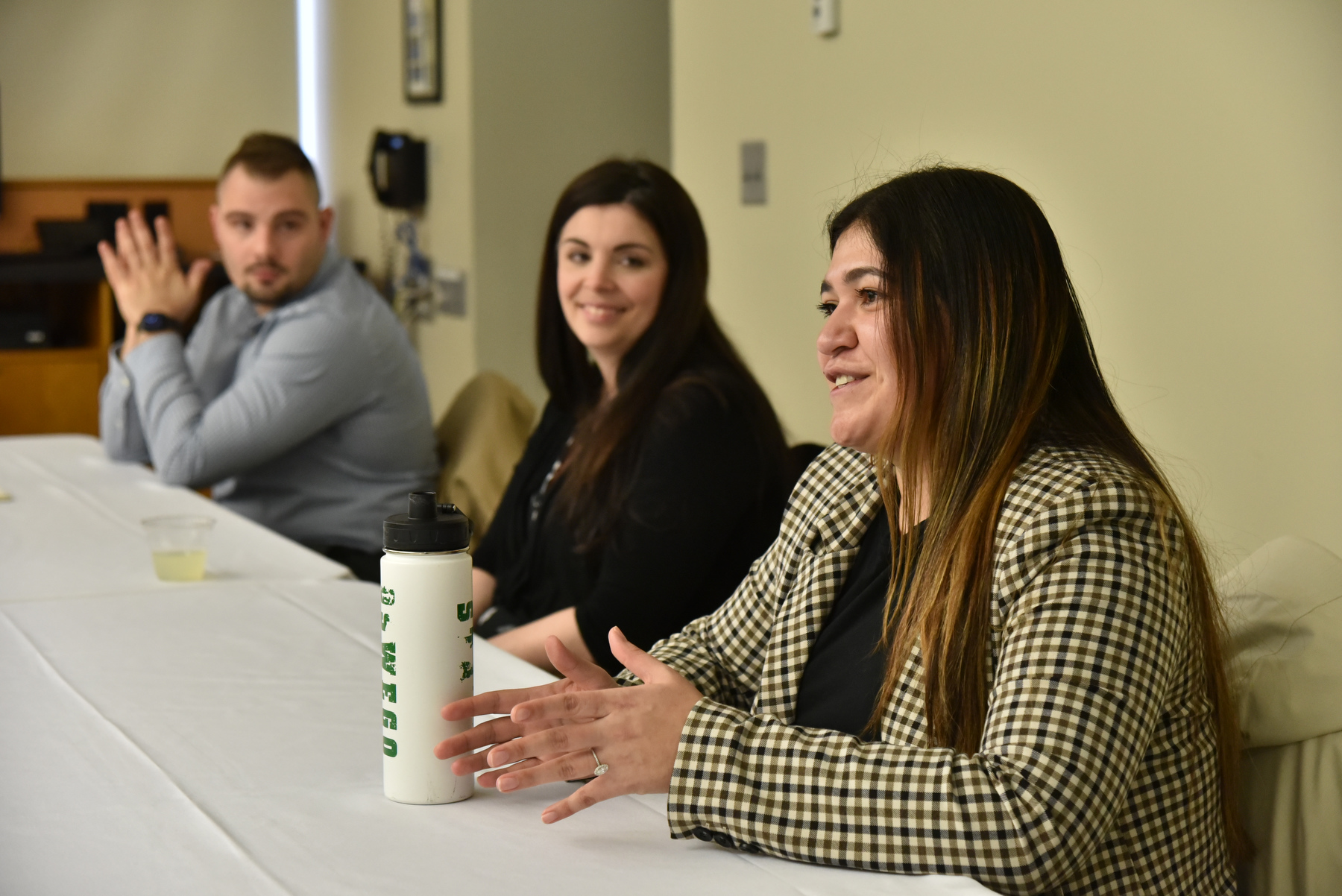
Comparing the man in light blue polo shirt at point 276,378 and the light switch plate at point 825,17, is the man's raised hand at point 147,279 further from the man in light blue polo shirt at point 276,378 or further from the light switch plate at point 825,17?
the light switch plate at point 825,17

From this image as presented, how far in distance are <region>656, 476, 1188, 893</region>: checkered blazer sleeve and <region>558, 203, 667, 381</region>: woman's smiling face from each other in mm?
1122

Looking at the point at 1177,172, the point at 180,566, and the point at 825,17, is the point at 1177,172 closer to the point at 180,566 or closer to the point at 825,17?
the point at 825,17

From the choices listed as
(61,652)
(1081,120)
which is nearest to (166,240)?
(61,652)

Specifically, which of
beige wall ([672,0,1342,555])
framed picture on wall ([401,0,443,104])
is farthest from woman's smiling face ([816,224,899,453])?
framed picture on wall ([401,0,443,104])

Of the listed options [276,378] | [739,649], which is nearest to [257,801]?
[739,649]

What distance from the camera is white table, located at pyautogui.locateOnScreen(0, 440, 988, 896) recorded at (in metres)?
0.87

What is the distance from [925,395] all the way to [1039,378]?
0.09 metres

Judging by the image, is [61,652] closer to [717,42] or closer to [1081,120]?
[1081,120]

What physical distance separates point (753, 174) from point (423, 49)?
2172 millimetres

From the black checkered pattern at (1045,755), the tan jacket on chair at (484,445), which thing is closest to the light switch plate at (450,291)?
the tan jacket on chair at (484,445)

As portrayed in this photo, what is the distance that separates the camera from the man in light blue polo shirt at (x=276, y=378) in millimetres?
2525

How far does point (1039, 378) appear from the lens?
1031 mm

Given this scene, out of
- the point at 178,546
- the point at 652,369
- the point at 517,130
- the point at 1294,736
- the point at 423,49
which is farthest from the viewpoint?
the point at 423,49

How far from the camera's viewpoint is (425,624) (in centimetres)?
91
